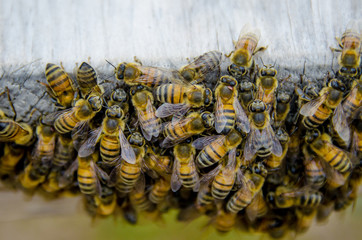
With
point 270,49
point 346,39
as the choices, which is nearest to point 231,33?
point 270,49

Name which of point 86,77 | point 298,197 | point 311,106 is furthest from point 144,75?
point 298,197

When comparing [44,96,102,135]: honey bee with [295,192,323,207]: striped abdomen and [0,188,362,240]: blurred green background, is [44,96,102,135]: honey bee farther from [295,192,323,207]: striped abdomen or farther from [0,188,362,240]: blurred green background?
[0,188,362,240]: blurred green background

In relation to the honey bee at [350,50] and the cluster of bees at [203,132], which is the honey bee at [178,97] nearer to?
the cluster of bees at [203,132]

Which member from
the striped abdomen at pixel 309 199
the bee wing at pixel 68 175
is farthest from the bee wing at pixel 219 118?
the bee wing at pixel 68 175

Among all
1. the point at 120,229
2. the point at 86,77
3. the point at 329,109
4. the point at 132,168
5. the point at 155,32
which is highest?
the point at 155,32

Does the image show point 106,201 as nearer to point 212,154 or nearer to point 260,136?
point 212,154

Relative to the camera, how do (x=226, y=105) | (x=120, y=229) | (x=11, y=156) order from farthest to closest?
(x=120, y=229) < (x=11, y=156) < (x=226, y=105)

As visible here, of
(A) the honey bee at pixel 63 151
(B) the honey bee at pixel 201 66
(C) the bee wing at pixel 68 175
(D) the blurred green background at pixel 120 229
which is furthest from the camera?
(D) the blurred green background at pixel 120 229
